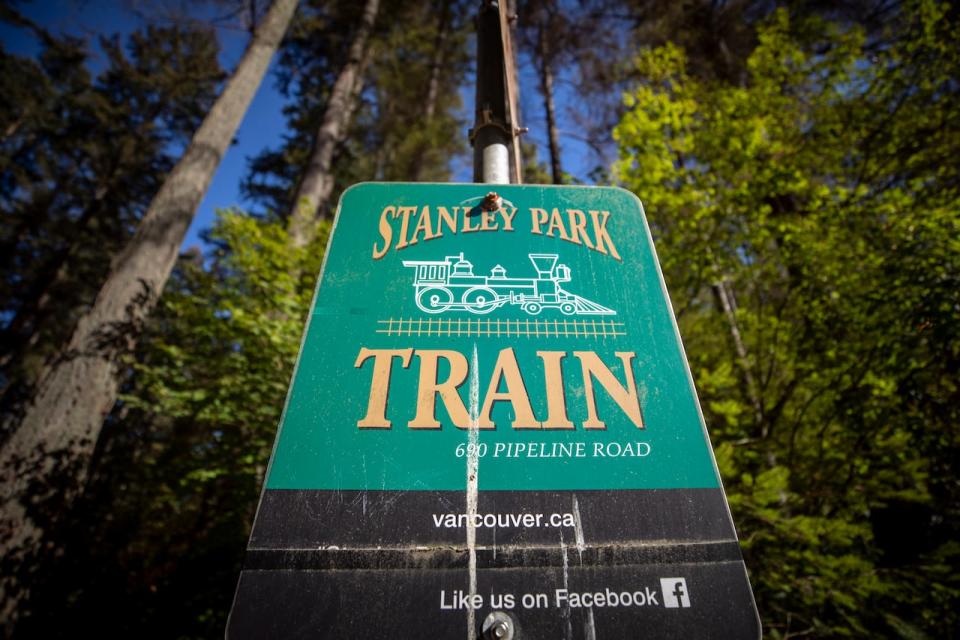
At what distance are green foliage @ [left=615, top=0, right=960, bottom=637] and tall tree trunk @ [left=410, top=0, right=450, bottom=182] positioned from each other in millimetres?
9706

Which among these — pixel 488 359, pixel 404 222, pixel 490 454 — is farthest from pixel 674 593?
pixel 404 222

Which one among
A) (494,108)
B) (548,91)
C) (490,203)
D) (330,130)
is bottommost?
(490,203)

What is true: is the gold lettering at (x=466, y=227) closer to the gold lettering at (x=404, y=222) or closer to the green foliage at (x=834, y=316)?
the gold lettering at (x=404, y=222)

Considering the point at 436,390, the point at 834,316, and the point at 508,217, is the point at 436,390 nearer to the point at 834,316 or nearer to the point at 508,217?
the point at 508,217

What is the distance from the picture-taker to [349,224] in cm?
154

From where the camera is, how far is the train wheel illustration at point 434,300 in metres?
1.32

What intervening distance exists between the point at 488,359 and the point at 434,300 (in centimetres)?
28

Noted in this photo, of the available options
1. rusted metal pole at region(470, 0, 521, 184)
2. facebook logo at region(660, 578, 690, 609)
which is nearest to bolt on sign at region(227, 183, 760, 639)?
facebook logo at region(660, 578, 690, 609)

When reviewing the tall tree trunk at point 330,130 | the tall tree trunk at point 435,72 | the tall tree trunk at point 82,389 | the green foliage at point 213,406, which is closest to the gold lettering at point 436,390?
the green foliage at point 213,406

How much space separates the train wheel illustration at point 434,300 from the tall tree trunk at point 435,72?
12351 millimetres

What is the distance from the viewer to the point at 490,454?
3.64 ft

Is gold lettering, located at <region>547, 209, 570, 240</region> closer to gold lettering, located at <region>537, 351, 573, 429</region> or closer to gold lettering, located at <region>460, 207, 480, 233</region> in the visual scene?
gold lettering, located at <region>460, 207, 480, 233</region>

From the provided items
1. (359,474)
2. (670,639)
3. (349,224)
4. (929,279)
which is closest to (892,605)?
(929,279)

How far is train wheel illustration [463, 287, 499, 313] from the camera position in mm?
1314
